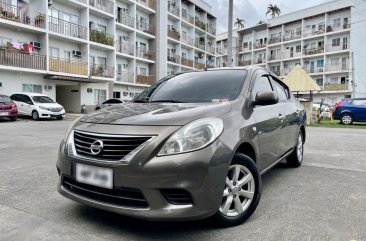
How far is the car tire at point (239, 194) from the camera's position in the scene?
2809mm

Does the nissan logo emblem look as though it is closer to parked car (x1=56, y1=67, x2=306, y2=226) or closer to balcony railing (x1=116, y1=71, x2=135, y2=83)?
parked car (x1=56, y1=67, x2=306, y2=226)

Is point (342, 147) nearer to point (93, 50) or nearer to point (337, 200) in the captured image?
point (337, 200)

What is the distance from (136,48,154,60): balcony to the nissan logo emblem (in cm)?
3125

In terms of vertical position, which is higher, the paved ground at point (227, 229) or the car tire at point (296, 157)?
the car tire at point (296, 157)

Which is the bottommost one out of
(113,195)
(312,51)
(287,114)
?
(113,195)

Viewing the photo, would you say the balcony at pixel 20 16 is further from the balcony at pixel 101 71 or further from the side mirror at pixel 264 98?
the side mirror at pixel 264 98

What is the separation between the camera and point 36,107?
61.3 ft

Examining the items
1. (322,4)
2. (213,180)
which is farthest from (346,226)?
(322,4)

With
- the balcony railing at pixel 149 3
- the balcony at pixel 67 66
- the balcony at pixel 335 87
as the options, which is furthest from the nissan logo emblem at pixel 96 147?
the balcony at pixel 335 87

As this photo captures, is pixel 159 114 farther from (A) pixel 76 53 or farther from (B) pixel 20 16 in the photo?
(A) pixel 76 53

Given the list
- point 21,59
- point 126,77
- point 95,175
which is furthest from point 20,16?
point 95,175

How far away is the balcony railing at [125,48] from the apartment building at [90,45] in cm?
8

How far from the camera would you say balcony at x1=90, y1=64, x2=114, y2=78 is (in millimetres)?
26422

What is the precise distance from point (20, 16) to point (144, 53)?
48.1 feet
